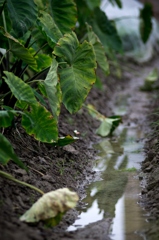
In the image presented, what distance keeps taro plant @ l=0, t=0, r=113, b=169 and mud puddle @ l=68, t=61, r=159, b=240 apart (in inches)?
17.0

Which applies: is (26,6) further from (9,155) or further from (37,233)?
(37,233)

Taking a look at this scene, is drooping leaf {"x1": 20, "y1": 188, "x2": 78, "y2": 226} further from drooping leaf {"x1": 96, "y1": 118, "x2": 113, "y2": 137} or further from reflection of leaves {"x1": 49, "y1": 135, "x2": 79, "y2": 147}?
drooping leaf {"x1": 96, "y1": 118, "x2": 113, "y2": 137}

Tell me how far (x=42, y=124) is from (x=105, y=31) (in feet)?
8.68

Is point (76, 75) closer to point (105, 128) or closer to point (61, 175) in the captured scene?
point (61, 175)

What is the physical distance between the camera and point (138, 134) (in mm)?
5527

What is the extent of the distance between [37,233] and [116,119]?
8.86ft

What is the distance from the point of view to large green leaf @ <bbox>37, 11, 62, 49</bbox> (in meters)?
3.70

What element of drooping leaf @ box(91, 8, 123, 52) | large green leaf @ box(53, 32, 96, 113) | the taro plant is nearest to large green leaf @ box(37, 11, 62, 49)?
the taro plant

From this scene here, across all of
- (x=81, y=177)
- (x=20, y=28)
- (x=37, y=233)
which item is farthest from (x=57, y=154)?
(x=37, y=233)

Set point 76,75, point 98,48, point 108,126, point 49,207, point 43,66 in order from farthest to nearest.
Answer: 1. point 108,126
2. point 98,48
3. point 43,66
4. point 76,75
5. point 49,207

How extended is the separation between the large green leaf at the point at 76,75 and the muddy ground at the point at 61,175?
0.39 meters

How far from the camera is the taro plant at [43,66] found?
11.2 feet

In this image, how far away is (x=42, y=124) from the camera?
3.54 meters

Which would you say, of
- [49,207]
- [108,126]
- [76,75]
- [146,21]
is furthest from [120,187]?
[146,21]
